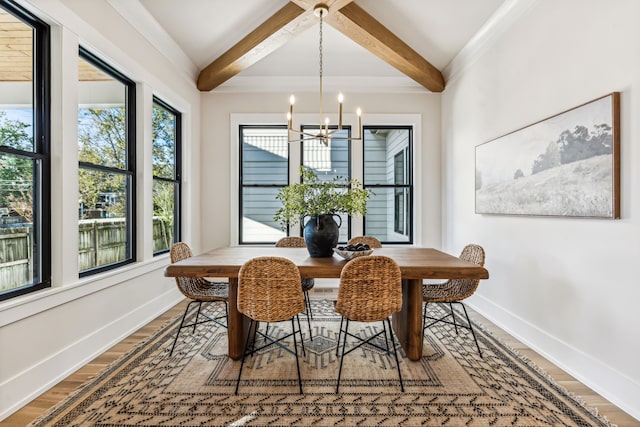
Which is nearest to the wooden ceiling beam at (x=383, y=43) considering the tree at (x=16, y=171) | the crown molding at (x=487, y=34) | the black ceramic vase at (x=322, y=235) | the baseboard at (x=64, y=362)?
the crown molding at (x=487, y=34)

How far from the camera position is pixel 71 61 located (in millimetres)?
2291

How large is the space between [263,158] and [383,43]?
7.21 ft

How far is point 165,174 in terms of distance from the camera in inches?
152

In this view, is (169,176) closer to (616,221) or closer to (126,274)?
(126,274)

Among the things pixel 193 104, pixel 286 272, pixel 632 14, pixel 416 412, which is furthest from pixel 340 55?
pixel 416 412

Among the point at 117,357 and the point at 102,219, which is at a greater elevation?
the point at 102,219

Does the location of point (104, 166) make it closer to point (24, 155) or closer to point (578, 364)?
point (24, 155)

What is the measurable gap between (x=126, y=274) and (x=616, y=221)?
3655 mm

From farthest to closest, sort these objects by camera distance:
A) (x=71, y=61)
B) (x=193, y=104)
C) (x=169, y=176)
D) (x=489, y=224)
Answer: (x=193, y=104), (x=169, y=176), (x=489, y=224), (x=71, y=61)

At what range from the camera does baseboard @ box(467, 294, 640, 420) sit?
1.88m

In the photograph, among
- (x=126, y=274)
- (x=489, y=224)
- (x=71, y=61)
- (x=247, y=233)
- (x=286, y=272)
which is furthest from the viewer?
(x=247, y=233)

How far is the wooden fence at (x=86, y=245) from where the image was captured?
1952 mm

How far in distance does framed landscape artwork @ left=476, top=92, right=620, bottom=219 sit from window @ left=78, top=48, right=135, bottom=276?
3.53 meters

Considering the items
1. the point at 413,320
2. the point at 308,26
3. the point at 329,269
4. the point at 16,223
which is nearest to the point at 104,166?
the point at 16,223
